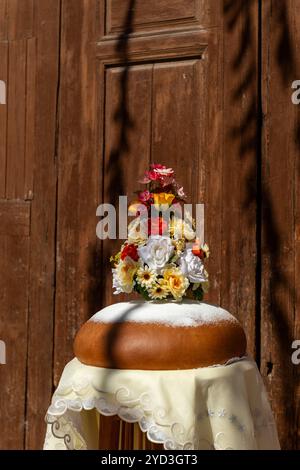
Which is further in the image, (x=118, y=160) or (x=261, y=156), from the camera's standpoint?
(x=118, y=160)

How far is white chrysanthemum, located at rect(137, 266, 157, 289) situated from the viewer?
2.84 meters

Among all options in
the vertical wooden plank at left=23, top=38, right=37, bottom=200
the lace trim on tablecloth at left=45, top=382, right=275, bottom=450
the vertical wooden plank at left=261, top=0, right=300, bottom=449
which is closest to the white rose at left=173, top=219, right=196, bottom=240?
the lace trim on tablecloth at left=45, top=382, right=275, bottom=450

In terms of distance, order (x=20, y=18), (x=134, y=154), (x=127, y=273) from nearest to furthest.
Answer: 1. (x=127, y=273)
2. (x=134, y=154)
3. (x=20, y=18)

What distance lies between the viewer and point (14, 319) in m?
4.39

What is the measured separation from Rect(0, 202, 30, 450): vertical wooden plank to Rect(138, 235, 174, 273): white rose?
1.62m

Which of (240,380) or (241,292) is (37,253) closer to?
(241,292)

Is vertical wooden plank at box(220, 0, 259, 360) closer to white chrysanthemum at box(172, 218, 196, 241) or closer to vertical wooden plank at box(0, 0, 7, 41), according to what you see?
white chrysanthemum at box(172, 218, 196, 241)

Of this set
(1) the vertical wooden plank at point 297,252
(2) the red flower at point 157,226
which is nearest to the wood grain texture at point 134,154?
(1) the vertical wooden plank at point 297,252

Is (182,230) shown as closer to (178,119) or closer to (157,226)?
(157,226)

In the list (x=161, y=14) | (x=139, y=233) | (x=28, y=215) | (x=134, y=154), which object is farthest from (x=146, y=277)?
(x=161, y=14)

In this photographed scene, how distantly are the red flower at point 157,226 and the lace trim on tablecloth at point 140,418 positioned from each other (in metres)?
0.66

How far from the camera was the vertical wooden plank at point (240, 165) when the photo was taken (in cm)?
373

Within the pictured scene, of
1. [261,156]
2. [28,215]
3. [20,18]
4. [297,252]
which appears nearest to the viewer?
[297,252]

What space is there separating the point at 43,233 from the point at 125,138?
74 centimetres
